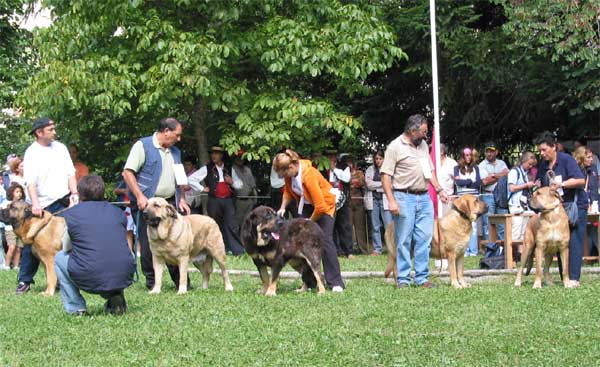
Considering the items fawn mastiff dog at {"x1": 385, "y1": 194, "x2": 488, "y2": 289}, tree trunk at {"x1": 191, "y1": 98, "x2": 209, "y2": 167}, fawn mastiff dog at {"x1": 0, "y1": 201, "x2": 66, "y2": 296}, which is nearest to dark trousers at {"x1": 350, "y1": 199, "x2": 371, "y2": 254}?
tree trunk at {"x1": 191, "y1": 98, "x2": 209, "y2": 167}

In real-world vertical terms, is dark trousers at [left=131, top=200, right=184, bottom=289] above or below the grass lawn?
above

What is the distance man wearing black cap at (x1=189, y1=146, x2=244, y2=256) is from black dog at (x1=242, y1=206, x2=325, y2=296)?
23.7 feet

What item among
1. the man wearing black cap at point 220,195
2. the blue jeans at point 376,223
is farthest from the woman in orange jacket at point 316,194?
the blue jeans at point 376,223

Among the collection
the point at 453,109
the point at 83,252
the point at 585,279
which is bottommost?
the point at 585,279

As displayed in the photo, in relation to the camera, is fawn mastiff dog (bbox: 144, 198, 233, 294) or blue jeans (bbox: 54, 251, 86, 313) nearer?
blue jeans (bbox: 54, 251, 86, 313)

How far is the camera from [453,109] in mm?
20453

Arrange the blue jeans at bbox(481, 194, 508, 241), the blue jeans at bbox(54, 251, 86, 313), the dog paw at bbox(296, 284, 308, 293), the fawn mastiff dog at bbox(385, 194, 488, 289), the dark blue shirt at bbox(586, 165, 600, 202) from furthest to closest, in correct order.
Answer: the blue jeans at bbox(481, 194, 508, 241), the dark blue shirt at bbox(586, 165, 600, 202), the fawn mastiff dog at bbox(385, 194, 488, 289), the dog paw at bbox(296, 284, 308, 293), the blue jeans at bbox(54, 251, 86, 313)

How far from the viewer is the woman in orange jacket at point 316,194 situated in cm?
1078

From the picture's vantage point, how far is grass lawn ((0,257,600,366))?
677cm

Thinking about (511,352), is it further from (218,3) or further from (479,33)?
(479,33)

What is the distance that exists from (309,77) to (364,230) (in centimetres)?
330

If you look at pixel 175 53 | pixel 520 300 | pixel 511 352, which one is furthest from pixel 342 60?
pixel 511 352

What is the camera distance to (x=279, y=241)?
1043cm

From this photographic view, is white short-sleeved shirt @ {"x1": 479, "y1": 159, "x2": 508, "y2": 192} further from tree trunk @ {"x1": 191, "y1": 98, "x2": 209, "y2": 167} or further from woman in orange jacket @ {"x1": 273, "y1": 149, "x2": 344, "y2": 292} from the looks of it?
woman in orange jacket @ {"x1": 273, "y1": 149, "x2": 344, "y2": 292}
